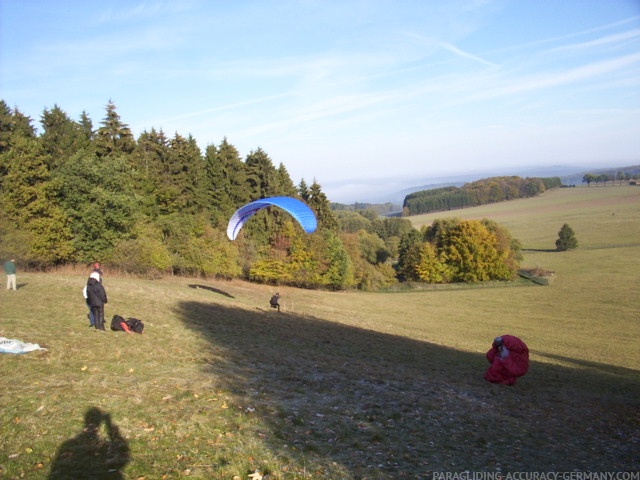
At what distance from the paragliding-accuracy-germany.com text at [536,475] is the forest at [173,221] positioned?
35.6 m

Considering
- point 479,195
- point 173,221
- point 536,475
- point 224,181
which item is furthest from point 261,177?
point 479,195

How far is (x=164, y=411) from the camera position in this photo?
889 centimetres

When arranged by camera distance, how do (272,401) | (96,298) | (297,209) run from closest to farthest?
(272,401), (96,298), (297,209)

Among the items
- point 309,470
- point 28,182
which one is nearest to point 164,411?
point 309,470

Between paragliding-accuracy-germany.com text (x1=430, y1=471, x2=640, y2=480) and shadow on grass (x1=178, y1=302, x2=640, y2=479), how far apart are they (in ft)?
0.69

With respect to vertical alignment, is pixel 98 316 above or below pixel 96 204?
below

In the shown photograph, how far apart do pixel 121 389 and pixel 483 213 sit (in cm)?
15899

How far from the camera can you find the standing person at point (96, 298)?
49.4ft

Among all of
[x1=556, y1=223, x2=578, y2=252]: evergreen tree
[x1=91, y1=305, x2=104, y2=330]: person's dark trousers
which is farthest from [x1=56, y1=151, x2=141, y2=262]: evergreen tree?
[x1=556, y1=223, x2=578, y2=252]: evergreen tree

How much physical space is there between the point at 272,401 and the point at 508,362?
29.0 feet

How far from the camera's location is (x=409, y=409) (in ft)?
35.9

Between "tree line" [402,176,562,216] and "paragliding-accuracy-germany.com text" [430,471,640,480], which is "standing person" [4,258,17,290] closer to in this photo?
"paragliding-accuracy-germany.com text" [430,471,640,480]

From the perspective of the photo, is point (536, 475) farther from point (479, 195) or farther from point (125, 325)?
point (479, 195)

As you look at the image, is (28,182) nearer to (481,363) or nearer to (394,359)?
(394,359)
